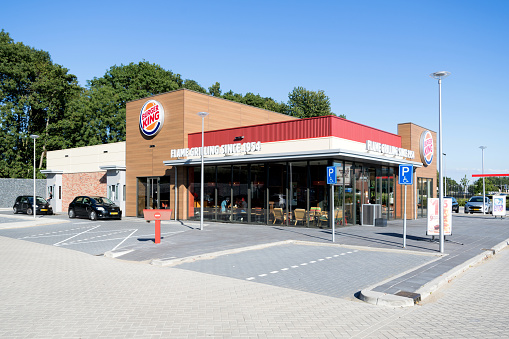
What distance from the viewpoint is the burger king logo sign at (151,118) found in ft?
86.9

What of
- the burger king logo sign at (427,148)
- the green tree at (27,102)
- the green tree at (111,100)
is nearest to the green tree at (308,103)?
the green tree at (111,100)

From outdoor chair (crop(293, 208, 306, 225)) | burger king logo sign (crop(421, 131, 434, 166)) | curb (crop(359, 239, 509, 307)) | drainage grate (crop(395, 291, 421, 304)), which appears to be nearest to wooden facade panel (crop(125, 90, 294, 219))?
outdoor chair (crop(293, 208, 306, 225))

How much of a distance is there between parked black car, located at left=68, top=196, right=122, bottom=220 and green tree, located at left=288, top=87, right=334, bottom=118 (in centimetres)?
3010

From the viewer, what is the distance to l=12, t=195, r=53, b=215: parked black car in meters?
31.2

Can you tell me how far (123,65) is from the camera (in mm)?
52719

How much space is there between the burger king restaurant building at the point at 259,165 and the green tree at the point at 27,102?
2373cm

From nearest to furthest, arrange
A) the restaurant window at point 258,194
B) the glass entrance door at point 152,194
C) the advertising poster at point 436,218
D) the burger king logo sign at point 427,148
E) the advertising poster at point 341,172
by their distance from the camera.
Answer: the advertising poster at point 436,218
the advertising poster at point 341,172
the restaurant window at point 258,194
the glass entrance door at point 152,194
the burger king logo sign at point 427,148

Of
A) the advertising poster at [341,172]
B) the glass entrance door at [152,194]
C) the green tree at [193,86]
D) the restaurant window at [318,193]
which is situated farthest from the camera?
the green tree at [193,86]

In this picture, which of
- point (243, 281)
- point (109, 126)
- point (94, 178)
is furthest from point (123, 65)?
point (243, 281)

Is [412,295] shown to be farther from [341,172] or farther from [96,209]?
[96,209]

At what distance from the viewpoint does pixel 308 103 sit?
52.0m

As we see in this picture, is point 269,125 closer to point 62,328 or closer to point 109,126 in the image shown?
point 62,328

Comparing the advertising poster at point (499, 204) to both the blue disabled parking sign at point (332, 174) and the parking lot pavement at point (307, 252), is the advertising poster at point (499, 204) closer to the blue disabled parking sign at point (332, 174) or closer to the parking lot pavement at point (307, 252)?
the parking lot pavement at point (307, 252)

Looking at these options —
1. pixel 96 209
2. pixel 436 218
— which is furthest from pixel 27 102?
pixel 436 218
